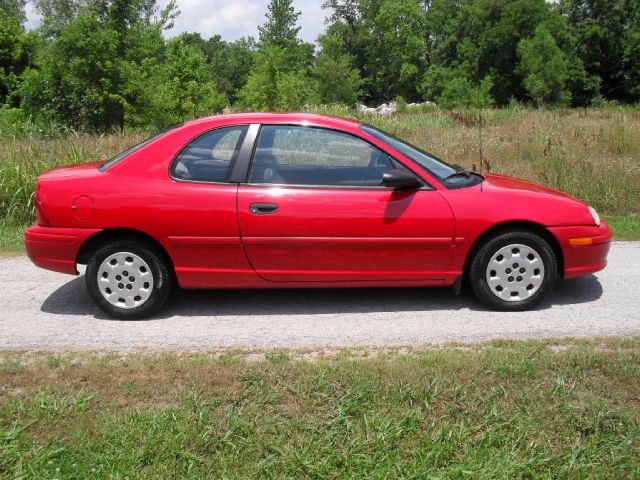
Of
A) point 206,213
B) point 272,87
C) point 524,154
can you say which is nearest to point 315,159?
point 206,213

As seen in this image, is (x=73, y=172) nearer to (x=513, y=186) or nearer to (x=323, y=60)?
(x=513, y=186)

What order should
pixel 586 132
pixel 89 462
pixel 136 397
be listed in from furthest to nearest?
1. pixel 586 132
2. pixel 136 397
3. pixel 89 462

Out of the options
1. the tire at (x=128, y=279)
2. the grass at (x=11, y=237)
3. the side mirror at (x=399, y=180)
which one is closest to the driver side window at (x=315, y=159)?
the side mirror at (x=399, y=180)

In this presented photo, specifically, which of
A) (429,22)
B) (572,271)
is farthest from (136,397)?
(429,22)

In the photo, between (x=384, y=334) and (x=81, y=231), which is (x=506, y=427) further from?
(x=81, y=231)

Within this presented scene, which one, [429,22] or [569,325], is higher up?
[429,22]

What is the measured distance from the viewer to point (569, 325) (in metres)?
5.15

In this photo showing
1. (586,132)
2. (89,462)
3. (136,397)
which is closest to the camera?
(89,462)

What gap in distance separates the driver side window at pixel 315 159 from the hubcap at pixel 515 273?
1.15 meters

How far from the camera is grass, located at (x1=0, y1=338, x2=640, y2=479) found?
314cm

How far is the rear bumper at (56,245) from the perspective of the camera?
5.33 m

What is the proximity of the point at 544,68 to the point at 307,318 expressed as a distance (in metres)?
60.5

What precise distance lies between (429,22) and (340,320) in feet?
286

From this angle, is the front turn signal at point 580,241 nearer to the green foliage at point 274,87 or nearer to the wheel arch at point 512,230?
the wheel arch at point 512,230
